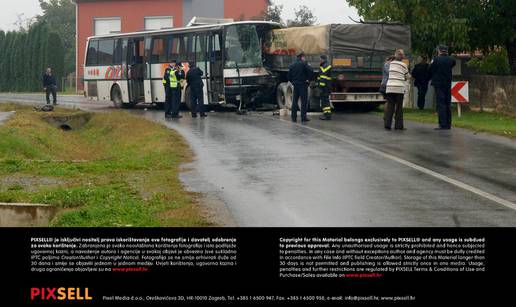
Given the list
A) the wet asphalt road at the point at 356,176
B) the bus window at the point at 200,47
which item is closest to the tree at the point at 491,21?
the bus window at the point at 200,47

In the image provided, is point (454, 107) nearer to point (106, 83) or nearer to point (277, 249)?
point (106, 83)

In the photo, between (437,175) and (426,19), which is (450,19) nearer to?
(426,19)

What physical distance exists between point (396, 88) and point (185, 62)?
1277cm

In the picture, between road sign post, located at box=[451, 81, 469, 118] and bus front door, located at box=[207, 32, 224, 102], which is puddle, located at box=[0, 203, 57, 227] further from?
bus front door, located at box=[207, 32, 224, 102]

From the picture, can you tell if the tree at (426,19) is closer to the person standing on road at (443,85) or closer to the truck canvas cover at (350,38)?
the truck canvas cover at (350,38)

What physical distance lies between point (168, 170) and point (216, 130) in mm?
8098

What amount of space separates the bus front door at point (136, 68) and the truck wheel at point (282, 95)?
6.94 metres

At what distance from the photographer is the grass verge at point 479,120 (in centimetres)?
2210

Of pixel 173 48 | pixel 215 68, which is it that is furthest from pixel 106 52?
pixel 215 68

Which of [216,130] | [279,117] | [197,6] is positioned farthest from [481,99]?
[197,6]

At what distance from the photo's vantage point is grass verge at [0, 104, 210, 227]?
1098 cm

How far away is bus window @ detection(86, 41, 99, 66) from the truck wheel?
10.7 m

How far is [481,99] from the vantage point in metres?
30.6

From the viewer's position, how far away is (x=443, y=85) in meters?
22.2
